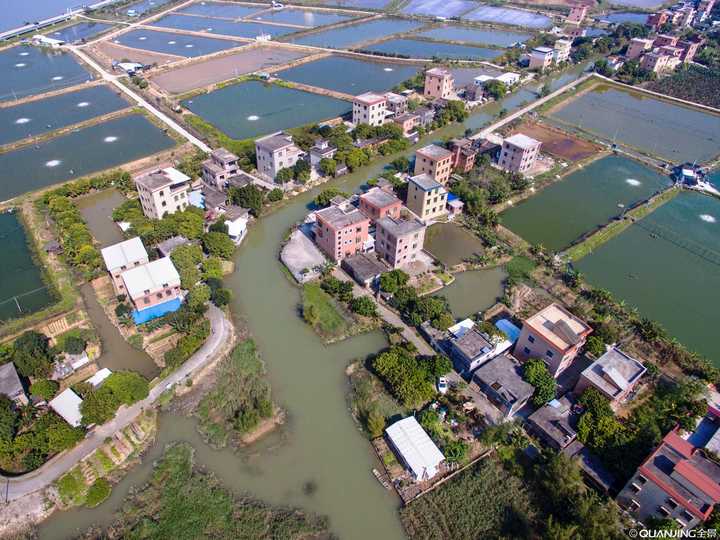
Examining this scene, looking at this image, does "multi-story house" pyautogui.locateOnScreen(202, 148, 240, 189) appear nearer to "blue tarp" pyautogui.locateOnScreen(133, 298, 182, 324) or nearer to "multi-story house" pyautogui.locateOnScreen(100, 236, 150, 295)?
"multi-story house" pyautogui.locateOnScreen(100, 236, 150, 295)

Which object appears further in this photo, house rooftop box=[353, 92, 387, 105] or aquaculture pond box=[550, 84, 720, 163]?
house rooftop box=[353, 92, 387, 105]

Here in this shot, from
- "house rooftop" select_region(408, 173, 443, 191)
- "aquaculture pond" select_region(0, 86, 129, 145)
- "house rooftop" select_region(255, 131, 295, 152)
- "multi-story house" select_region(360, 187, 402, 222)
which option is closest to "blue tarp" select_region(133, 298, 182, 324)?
"multi-story house" select_region(360, 187, 402, 222)

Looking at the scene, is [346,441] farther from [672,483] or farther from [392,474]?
[672,483]

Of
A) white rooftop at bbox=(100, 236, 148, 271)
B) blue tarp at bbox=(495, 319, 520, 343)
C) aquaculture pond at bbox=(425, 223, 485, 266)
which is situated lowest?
aquaculture pond at bbox=(425, 223, 485, 266)

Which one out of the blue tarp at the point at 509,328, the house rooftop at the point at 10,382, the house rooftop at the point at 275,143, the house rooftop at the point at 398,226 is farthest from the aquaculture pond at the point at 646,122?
the house rooftop at the point at 10,382

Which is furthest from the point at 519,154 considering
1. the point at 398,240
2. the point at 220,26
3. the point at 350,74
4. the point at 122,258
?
the point at 220,26

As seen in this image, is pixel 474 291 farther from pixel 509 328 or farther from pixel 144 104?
pixel 144 104

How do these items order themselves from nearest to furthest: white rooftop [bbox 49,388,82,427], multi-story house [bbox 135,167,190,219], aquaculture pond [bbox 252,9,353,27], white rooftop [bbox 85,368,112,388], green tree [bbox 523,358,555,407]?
1. white rooftop [bbox 49,388,82,427]
2. green tree [bbox 523,358,555,407]
3. white rooftop [bbox 85,368,112,388]
4. multi-story house [bbox 135,167,190,219]
5. aquaculture pond [bbox 252,9,353,27]
